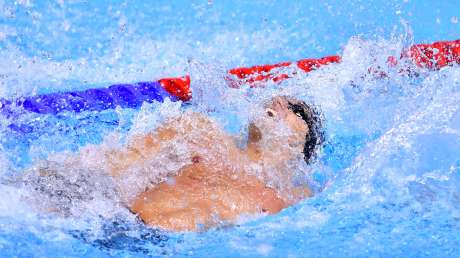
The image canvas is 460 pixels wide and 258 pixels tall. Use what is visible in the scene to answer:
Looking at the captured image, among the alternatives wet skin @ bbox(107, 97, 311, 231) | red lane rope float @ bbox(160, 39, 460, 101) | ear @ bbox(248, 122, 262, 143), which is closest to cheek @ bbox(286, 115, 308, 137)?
wet skin @ bbox(107, 97, 311, 231)

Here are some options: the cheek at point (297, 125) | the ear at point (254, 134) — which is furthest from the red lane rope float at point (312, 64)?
the cheek at point (297, 125)

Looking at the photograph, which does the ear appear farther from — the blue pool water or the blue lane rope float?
the blue lane rope float

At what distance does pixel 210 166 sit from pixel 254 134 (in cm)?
24

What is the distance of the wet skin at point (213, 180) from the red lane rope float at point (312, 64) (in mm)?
803

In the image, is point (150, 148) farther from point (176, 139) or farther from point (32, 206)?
point (32, 206)

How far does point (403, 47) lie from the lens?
3.76 meters

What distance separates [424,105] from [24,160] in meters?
1.64

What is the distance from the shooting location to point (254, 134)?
264 centimetres

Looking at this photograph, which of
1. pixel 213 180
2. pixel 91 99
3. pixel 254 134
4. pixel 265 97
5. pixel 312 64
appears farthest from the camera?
pixel 312 64

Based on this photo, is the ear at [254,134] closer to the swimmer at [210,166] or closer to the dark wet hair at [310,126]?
the swimmer at [210,166]

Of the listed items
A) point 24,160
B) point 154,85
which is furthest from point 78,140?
point 154,85

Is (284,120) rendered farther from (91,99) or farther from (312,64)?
(312,64)

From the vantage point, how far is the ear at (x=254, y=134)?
Answer: 103 inches

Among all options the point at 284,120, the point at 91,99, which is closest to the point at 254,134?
the point at 284,120
